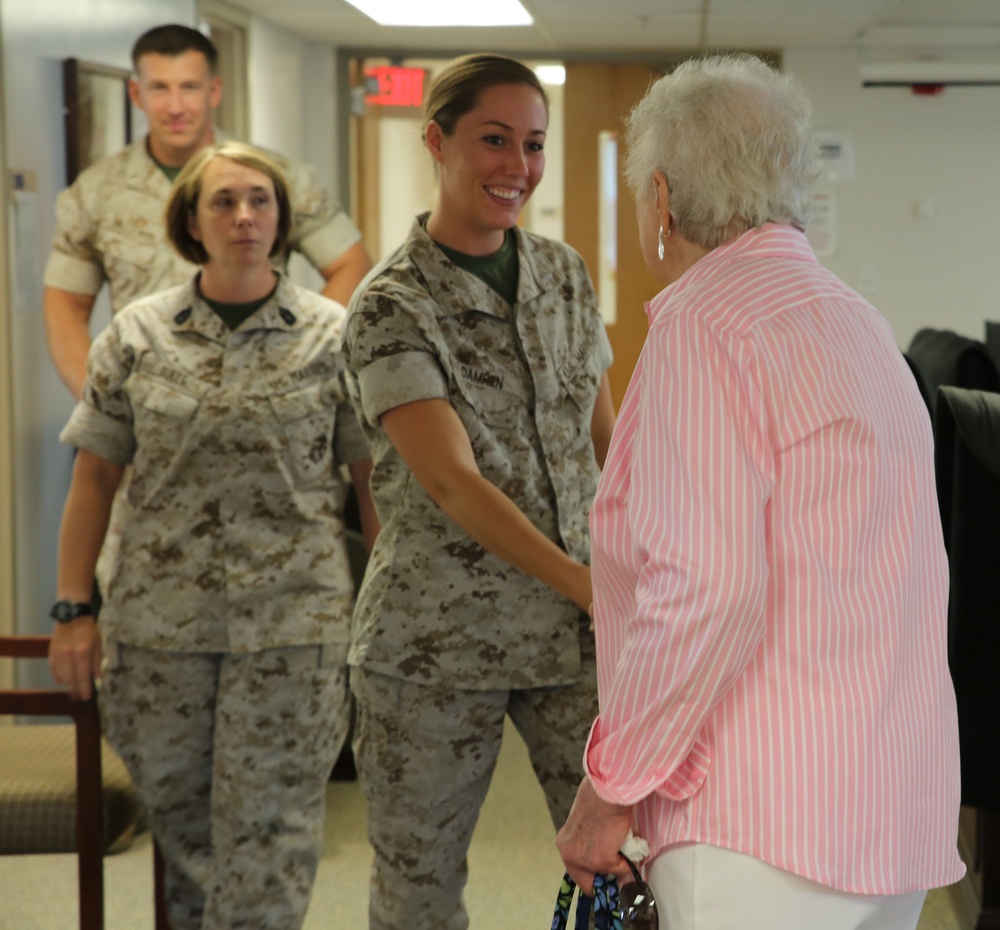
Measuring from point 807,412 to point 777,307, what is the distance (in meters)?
0.11

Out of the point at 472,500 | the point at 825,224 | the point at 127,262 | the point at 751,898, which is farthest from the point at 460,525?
the point at 825,224

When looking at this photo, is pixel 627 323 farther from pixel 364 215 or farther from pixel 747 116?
pixel 747 116

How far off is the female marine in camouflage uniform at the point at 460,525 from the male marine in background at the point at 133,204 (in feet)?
4.93

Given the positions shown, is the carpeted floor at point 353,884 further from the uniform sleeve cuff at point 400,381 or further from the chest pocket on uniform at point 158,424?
the uniform sleeve cuff at point 400,381

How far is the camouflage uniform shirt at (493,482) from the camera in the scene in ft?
6.46

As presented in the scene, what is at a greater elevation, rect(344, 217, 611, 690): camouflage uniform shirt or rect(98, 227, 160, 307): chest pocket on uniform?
rect(98, 227, 160, 307): chest pocket on uniform

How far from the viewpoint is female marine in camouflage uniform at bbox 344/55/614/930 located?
197 cm

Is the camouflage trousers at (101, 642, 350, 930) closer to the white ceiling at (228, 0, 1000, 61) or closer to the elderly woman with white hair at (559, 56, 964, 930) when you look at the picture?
the elderly woman with white hair at (559, 56, 964, 930)

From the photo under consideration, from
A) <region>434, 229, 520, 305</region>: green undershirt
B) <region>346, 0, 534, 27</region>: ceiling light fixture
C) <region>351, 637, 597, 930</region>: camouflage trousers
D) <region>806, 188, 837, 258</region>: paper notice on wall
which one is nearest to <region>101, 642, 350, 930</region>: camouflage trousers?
<region>351, 637, 597, 930</region>: camouflage trousers

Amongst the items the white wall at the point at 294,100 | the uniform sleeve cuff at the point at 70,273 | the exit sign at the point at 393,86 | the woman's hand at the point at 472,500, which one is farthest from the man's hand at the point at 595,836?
the exit sign at the point at 393,86

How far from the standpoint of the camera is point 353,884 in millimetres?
3195

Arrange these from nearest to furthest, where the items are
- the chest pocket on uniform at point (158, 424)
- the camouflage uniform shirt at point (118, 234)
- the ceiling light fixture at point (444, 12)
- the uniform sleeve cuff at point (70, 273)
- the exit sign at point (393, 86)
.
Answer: the chest pocket on uniform at point (158, 424) < the camouflage uniform shirt at point (118, 234) < the uniform sleeve cuff at point (70, 273) < the ceiling light fixture at point (444, 12) < the exit sign at point (393, 86)

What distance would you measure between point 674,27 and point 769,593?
16.6 feet

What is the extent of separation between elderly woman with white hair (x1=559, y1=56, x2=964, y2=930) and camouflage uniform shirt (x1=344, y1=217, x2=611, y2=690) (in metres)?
0.65
